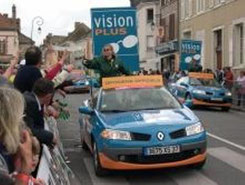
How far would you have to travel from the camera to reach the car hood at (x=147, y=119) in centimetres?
948

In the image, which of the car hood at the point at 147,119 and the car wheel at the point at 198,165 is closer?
the car hood at the point at 147,119

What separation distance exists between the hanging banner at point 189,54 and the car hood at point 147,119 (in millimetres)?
23836

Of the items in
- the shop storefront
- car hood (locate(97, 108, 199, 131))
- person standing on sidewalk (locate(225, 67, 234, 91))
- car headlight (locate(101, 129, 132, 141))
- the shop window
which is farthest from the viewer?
the shop window

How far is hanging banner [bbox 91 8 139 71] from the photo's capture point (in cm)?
2081

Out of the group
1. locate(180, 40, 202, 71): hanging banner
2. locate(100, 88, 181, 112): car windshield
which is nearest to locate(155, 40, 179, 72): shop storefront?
locate(180, 40, 202, 71): hanging banner

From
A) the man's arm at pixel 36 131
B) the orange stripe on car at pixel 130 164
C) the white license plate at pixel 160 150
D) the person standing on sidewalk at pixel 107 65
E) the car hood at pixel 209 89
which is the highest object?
the person standing on sidewalk at pixel 107 65

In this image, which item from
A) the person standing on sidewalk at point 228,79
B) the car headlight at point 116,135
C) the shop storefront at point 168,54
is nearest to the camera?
the car headlight at point 116,135

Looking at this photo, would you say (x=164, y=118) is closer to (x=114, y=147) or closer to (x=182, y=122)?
(x=182, y=122)

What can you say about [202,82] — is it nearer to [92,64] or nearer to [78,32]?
[92,64]

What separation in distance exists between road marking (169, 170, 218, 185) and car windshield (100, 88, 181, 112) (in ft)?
4.25

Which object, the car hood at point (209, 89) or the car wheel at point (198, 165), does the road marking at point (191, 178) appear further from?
the car hood at point (209, 89)

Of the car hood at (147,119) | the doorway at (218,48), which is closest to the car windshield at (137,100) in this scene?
the car hood at (147,119)

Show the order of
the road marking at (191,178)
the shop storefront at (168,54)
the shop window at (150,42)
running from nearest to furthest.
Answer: the road marking at (191,178) → the shop storefront at (168,54) → the shop window at (150,42)

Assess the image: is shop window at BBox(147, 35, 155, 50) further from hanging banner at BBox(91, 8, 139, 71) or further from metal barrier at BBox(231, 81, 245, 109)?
hanging banner at BBox(91, 8, 139, 71)
